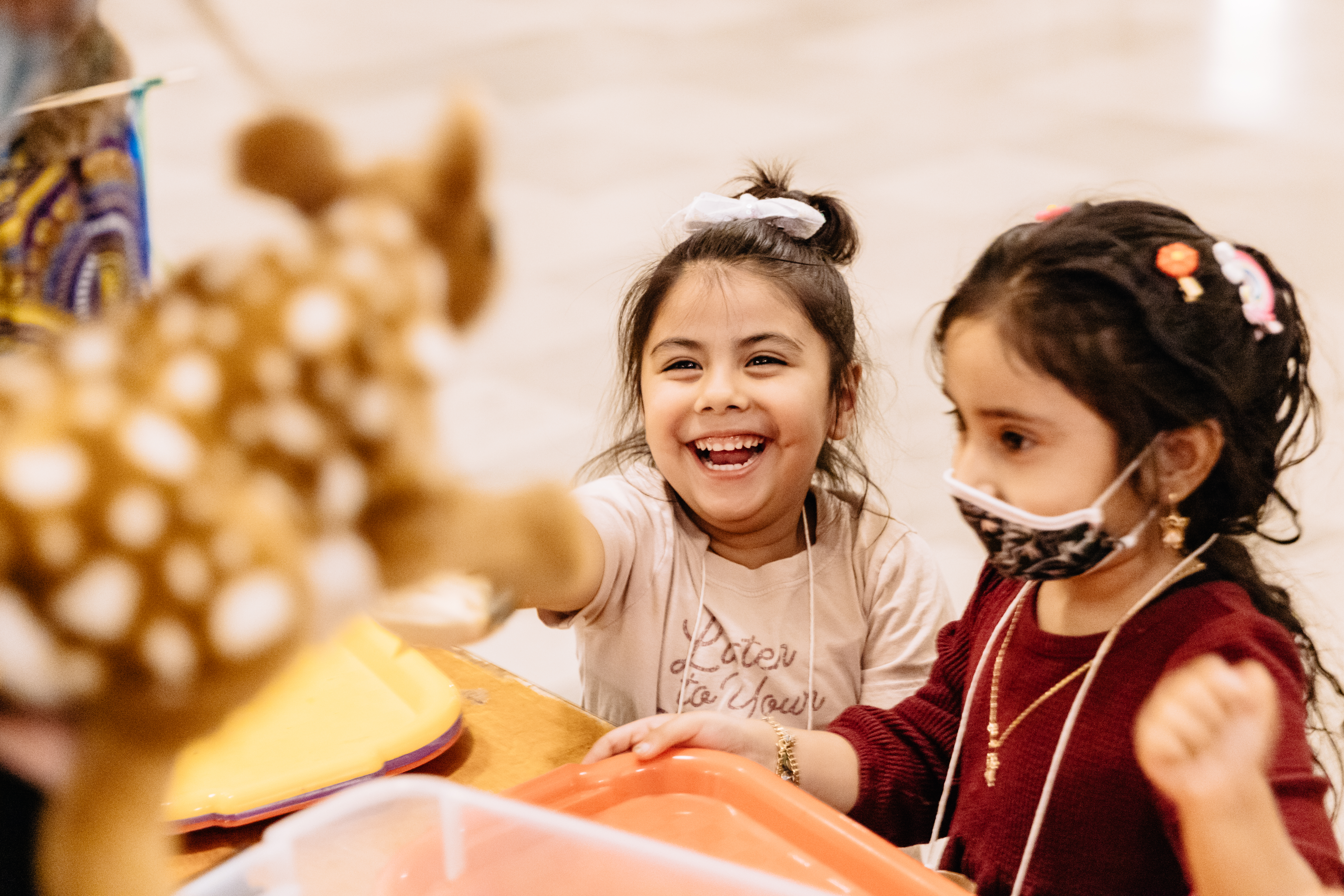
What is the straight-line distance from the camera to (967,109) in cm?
356

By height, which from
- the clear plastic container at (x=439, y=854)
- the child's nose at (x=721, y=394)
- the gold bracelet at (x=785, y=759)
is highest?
the child's nose at (x=721, y=394)

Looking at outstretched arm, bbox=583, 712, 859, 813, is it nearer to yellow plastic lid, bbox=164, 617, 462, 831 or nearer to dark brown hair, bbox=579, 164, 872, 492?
yellow plastic lid, bbox=164, 617, 462, 831

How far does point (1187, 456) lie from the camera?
0.74 m

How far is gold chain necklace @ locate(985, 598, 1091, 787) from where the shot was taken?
814mm

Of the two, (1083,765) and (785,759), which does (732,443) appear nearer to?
(785,759)

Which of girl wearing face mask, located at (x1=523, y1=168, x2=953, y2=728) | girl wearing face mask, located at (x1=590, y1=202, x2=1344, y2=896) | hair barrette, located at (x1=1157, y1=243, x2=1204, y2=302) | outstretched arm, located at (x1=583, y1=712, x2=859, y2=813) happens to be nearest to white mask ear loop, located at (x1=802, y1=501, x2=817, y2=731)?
girl wearing face mask, located at (x1=523, y1=168, x2=953, y2=728)

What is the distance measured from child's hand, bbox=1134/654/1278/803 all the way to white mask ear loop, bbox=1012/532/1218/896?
218mm

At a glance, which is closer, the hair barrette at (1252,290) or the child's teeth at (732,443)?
the hair barrette at (1252,290)

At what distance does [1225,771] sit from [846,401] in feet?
1.99

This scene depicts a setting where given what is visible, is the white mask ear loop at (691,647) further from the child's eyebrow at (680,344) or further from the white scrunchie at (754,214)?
the white scrunchie at (754,214)

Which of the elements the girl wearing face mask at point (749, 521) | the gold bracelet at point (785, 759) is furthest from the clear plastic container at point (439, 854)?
the girl wearing face mask at point (749, 521)

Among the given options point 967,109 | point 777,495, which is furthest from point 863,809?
point 967,109

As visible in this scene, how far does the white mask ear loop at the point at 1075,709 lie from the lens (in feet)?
2.52

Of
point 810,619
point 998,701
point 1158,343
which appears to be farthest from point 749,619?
point 1158,343
